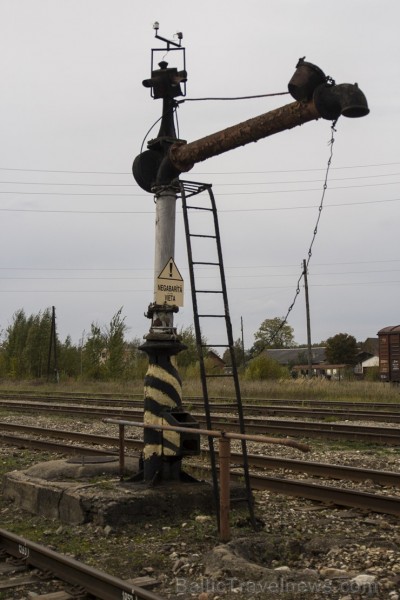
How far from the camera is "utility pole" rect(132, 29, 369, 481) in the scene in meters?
7.05

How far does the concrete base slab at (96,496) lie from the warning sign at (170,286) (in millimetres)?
2063

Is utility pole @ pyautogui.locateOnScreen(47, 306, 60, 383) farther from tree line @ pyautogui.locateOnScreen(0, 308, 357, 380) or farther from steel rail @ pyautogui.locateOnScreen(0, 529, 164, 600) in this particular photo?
steel rail @ pyautogui.locateOnScreen(0, 529, 164, 600)

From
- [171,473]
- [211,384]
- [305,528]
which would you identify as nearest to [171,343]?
[171,473]

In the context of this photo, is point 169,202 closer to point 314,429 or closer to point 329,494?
point 329,494

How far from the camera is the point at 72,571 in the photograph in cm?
544

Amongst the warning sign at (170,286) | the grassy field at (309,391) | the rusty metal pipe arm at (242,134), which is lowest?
the grassy field at (309,391)

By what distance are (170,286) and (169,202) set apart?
40.8 inches

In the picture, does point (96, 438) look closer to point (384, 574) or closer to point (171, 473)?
point (171, 473)

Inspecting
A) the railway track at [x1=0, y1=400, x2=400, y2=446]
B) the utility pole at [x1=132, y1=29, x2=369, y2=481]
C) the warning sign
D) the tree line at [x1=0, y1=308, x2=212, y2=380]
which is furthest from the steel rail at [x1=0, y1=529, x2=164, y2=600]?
the tree line at [x1=0, y1=308, x2=212, y2=380]

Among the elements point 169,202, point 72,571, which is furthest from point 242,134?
point 72,571

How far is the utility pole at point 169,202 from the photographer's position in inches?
277

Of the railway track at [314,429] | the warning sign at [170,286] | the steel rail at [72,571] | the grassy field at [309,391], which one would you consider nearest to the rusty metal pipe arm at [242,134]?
the warning sign at [170,286]

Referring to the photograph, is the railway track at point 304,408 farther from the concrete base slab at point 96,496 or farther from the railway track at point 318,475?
the concrete base slab at point 96,496

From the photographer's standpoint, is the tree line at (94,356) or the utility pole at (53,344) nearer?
the tree line at (94,356)
